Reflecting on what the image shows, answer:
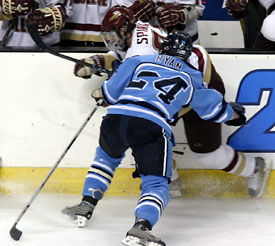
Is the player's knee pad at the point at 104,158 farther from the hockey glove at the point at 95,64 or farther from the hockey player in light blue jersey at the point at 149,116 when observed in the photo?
the hockey glove at the point at 95,64

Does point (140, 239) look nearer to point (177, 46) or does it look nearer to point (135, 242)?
point (135, 242)

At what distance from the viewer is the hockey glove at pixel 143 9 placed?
356 centimetres

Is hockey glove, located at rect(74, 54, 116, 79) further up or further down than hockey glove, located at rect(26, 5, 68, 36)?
further down

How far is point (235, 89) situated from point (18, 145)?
1.06 m

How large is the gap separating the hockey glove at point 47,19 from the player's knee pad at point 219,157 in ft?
3.01

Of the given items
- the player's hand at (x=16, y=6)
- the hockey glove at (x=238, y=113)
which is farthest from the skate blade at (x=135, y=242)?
the player's hand at (x=16, y=6)

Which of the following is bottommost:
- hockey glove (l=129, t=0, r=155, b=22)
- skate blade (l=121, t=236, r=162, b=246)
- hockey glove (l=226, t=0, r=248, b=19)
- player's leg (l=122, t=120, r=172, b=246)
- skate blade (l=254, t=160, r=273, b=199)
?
skate blade (l=254, t=160, r=273, b=199)

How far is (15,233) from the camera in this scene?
289 cm

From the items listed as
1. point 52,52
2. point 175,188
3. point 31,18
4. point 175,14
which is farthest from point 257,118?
point 31,18

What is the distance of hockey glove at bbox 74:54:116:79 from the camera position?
3344 millimetres

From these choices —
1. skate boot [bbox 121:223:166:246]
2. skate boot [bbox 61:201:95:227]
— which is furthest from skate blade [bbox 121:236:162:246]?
skate boot [bbox 61:201:95:227]

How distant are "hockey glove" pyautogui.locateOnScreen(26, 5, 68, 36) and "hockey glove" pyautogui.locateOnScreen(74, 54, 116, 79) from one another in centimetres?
28

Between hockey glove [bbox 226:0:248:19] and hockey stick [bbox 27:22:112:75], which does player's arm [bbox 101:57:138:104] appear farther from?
hockey glove [bbox 226:0:248:19]

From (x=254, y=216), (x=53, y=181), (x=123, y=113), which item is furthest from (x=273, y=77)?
(x=53, y=181)
